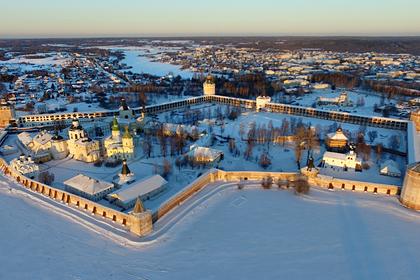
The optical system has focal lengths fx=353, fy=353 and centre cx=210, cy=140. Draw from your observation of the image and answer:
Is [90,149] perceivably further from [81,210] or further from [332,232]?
[332,232]

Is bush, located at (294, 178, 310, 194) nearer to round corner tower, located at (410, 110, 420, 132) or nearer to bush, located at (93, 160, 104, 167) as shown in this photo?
bush, located at (93, 160, 104, 167)

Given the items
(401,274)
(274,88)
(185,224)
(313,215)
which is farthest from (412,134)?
(274,88)

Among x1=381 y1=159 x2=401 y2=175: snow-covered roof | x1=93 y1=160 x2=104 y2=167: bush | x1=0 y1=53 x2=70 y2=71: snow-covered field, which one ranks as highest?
x1=0 y1=53 x2=70 y2=71: snow-covered field

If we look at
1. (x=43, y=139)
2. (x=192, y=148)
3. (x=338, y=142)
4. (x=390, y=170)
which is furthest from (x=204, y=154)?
(x=43, y=139)

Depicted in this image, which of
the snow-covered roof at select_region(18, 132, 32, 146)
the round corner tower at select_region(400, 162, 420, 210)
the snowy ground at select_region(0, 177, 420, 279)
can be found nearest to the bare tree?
the snowy ground at select_region(0, 177, 420, 279)

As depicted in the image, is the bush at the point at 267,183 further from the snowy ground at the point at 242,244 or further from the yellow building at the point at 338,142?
the yellow building at the point at 338,142

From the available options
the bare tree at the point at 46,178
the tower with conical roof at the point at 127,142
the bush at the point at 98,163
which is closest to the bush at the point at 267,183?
the tower with conical roof at the point at 127,142

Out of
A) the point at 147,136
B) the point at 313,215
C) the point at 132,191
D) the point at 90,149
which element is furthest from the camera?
the point at 147,136
